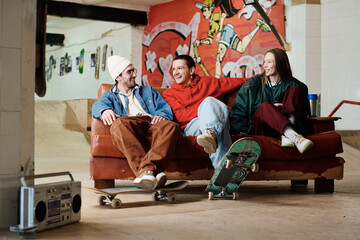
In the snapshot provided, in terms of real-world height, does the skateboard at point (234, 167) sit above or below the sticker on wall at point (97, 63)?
below

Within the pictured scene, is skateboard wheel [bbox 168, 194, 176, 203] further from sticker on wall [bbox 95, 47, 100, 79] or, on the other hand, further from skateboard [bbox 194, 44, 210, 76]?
sticker on wall [bbox 95, 47, 100, 79]

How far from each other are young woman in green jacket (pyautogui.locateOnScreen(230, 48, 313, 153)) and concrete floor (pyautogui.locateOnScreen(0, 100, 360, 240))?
0.46m

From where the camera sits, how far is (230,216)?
250 cm

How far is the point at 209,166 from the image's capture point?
342 cm

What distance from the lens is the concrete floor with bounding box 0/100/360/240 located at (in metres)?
2.02

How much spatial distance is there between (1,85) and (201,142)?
1.27 meters

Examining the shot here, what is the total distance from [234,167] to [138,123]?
72 cm

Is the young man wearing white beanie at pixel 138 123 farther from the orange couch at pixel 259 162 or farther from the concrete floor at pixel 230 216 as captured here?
the concrete floor at pixel 230 216

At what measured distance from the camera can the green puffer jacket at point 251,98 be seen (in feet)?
12.2

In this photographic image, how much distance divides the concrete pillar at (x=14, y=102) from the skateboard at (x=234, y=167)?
1247 millimetres

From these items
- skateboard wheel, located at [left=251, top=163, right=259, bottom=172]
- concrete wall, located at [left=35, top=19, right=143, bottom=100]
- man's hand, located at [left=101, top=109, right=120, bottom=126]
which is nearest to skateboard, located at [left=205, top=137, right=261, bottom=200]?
skateboard wheel, located at [left=251, top=163, right=259, bottom=172]

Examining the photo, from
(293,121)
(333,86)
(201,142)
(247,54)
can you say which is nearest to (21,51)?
(201,142)

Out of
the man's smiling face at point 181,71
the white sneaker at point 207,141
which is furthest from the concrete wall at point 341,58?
the white sneaker at point 207,141

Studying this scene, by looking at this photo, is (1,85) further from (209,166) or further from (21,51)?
(209,166)
